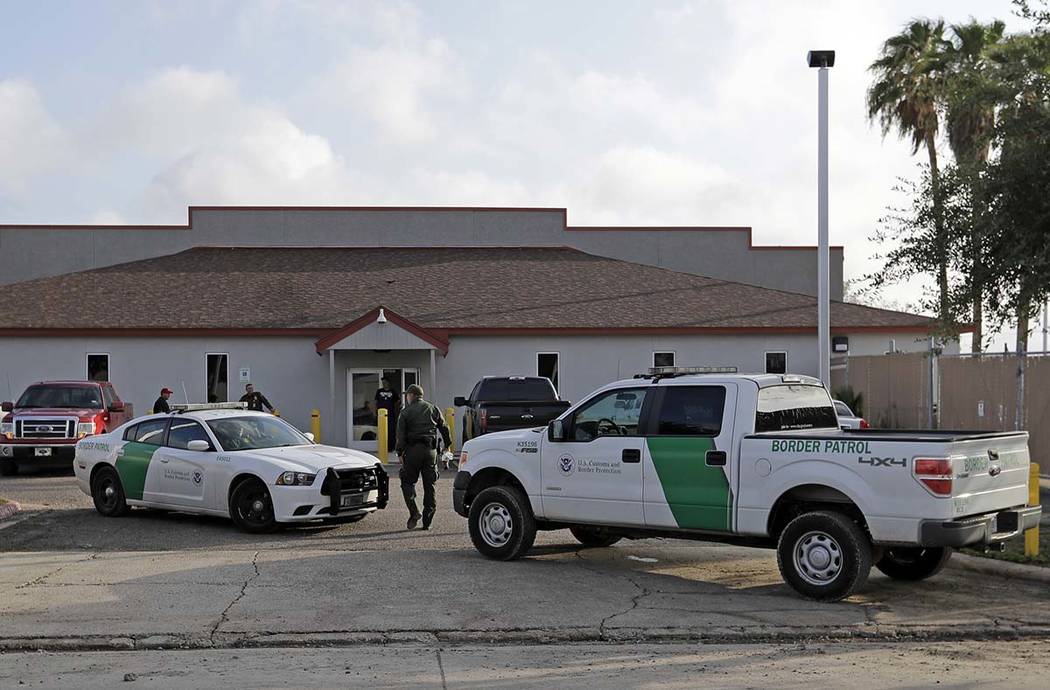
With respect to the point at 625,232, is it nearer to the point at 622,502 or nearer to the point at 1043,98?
the point at 1043,98

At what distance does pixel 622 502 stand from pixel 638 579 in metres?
0.73

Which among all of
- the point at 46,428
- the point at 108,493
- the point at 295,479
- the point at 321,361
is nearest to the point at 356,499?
the point at 295,479

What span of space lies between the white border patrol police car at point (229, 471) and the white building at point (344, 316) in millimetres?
12696

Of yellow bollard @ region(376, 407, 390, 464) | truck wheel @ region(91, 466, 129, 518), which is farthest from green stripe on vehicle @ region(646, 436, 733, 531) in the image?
yellow bollard @ region(376, 407, 390, 464)

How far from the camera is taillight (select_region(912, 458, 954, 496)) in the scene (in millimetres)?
9656

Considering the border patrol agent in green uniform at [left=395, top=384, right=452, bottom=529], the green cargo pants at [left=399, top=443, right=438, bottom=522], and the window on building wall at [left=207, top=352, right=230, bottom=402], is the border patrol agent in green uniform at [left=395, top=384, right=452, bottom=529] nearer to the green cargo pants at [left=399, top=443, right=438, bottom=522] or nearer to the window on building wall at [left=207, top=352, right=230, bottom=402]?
the green cargo pants at [left=399, top=443, right=438, bottom=522]

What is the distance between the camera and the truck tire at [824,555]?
10.1 metres

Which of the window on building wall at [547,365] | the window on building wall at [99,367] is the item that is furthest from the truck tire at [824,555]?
the window on building wall at [99,367]

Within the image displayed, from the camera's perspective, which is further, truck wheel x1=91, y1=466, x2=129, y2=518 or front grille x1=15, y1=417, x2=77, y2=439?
front grille x1=15, y1=417, x2=77, y2=439

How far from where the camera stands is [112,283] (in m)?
33.9

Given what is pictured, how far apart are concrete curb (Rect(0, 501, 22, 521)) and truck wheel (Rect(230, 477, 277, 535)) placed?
3.63 meters

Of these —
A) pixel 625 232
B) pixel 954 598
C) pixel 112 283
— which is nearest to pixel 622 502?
pixel 954 598

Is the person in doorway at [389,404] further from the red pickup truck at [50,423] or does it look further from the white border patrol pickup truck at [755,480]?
the white border patrol pickup truck at [755,480]

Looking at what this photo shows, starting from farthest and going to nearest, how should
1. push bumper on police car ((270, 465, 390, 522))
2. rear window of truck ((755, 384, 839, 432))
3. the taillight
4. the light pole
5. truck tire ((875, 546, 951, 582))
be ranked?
the light pole < push bumper on police car ((270, 465, 390, 522)) < truck tire ((875, 546, 951, 582)) < rear window of truck ((755, 384, 839, 432)) < the taillight
